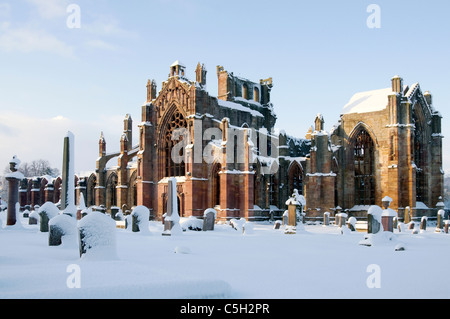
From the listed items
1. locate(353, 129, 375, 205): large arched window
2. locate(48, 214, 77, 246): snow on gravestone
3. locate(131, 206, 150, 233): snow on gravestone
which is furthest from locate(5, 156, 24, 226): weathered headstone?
locate(353, 129, 375, 205): large arched window

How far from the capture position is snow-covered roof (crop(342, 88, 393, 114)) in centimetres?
3706

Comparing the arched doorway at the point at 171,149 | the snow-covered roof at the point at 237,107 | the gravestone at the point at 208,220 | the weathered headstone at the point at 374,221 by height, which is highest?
the snow-covered roof at the point at 237,107

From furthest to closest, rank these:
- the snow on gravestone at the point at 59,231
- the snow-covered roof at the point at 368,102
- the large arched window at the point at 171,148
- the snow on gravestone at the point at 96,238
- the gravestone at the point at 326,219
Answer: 1. the snow-covered roof at the point at 368,102
2. the large arched window at the point at 171,148
3. the gravestone at the point at 326,219
4. the snow on gravestone at the point at 59,231
5. the snow on gravestone at the point at 96,238

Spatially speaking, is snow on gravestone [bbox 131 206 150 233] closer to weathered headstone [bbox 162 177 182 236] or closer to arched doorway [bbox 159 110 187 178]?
weathered headstone [bbox 162 177 182 236]

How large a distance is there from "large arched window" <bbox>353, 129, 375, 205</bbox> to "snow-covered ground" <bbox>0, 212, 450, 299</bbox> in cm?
2381

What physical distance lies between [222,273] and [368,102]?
33268 mm

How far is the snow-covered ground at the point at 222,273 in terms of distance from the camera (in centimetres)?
595

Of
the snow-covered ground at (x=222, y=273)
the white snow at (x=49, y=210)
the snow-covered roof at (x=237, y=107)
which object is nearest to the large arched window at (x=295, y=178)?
the snow-covered roof at (x=237, y=107)

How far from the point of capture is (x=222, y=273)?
27.8 feet

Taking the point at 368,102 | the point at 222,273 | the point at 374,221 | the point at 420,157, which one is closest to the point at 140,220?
the point at 374,221

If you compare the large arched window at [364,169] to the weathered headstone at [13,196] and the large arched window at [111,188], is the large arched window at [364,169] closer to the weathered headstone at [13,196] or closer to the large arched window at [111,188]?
the large arched window at [111,188]

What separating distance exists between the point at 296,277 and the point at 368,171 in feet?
101

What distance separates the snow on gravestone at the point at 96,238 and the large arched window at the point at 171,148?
85.3 ft
